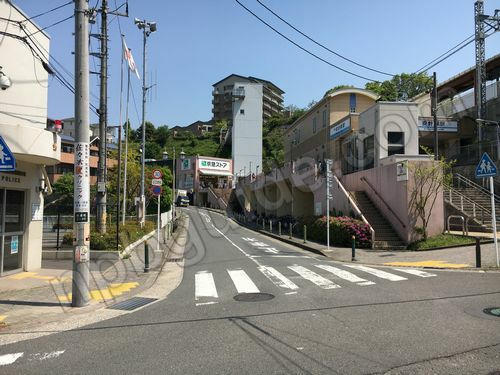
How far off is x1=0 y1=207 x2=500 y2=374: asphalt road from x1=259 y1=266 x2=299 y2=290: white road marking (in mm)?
130

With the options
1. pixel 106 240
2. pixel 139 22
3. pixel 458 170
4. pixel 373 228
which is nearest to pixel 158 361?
pixel 106 240

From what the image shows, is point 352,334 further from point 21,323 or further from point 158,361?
point 21,323

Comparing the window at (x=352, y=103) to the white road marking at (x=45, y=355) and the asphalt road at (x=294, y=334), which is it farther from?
the white road marking at (x=45, y=355)

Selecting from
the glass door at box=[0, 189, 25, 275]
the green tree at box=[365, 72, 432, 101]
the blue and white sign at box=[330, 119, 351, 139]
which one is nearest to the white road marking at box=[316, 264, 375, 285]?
the glass door at box=[0, 189, 25, 275]

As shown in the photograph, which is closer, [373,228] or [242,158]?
[373,228]

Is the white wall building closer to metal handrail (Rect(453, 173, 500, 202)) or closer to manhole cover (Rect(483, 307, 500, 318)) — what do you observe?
metal handrail (Rect(453, 173, 500, 202))

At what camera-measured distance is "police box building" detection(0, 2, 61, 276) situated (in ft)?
41.1

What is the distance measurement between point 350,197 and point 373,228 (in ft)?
9.98

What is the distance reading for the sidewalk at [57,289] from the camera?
8.66 m

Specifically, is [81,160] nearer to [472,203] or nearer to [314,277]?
[314,277]

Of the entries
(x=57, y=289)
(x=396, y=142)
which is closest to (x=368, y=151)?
(x=396, y=142)

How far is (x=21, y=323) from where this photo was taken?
8094 millimetres

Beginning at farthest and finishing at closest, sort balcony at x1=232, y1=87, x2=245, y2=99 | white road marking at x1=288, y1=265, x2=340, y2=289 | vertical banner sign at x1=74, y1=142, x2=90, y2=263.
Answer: balcony at x1=232, y1=87, x2=245, y2=99 → white road marking at x1=288, y1=265, x2=340, y2=289 → vertical banner sign at x1=74, y1=142, x2=90, y2=263

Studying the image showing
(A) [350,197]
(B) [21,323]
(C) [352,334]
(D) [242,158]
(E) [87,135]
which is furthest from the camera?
(D) [242,158]
